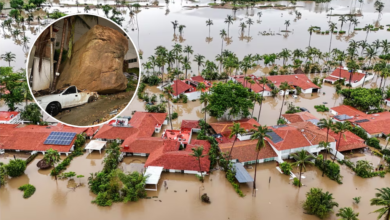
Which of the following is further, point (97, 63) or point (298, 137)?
point (298, 137)

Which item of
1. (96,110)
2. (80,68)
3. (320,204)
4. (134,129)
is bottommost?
(320,204)

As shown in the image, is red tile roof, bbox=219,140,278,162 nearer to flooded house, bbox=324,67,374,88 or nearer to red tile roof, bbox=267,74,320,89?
red tile roof, bbox=267,74,320,89

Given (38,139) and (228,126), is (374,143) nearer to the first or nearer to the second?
(228,126)

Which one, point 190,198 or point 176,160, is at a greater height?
point 176,160

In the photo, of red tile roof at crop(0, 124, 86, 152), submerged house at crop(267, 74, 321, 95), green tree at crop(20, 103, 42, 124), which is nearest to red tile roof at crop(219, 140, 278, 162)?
red tile roof at crop(0, 124, 86, 152)

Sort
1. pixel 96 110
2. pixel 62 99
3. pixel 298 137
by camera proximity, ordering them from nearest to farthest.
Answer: pixel 62 99, pixel 96 110, pixel 298 137

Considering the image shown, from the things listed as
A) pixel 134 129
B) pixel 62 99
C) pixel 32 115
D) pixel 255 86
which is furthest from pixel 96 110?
pixel 255 86

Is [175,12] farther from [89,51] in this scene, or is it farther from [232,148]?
[89,51]
